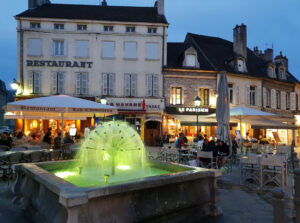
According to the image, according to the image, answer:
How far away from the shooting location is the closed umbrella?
9.97 meters

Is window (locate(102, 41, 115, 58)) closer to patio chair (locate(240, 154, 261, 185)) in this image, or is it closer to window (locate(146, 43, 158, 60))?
window (locate(146, 43, 158, 60))

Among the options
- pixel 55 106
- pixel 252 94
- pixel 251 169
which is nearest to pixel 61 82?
pixel 55 106

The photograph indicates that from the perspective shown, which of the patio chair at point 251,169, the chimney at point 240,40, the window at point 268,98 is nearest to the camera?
the patio chair at point 251,169

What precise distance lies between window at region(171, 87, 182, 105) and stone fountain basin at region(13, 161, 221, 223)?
53.5 ft

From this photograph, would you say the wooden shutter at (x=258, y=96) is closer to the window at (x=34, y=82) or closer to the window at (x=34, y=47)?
the window at (x=34, y=82)

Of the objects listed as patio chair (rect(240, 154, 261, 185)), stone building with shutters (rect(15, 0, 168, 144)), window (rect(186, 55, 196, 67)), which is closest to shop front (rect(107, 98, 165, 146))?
stone building with shutters (rect(15, 0, 168, 144))

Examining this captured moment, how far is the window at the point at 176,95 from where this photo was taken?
2089 cm

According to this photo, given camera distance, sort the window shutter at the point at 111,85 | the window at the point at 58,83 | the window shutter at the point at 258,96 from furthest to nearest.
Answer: the window shutter at the point at 258,96, the window shutter at the point at 111,85, the window at the point at 58,83

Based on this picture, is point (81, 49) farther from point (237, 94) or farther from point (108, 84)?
point (237, 94)

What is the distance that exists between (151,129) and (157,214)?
16567 mm

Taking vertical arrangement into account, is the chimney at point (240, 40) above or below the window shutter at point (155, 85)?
above

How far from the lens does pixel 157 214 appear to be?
386 centimetres

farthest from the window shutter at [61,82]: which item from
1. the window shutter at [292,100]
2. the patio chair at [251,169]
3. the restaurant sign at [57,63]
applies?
the window shutter at [292,100]

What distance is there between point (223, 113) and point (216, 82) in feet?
38.6
